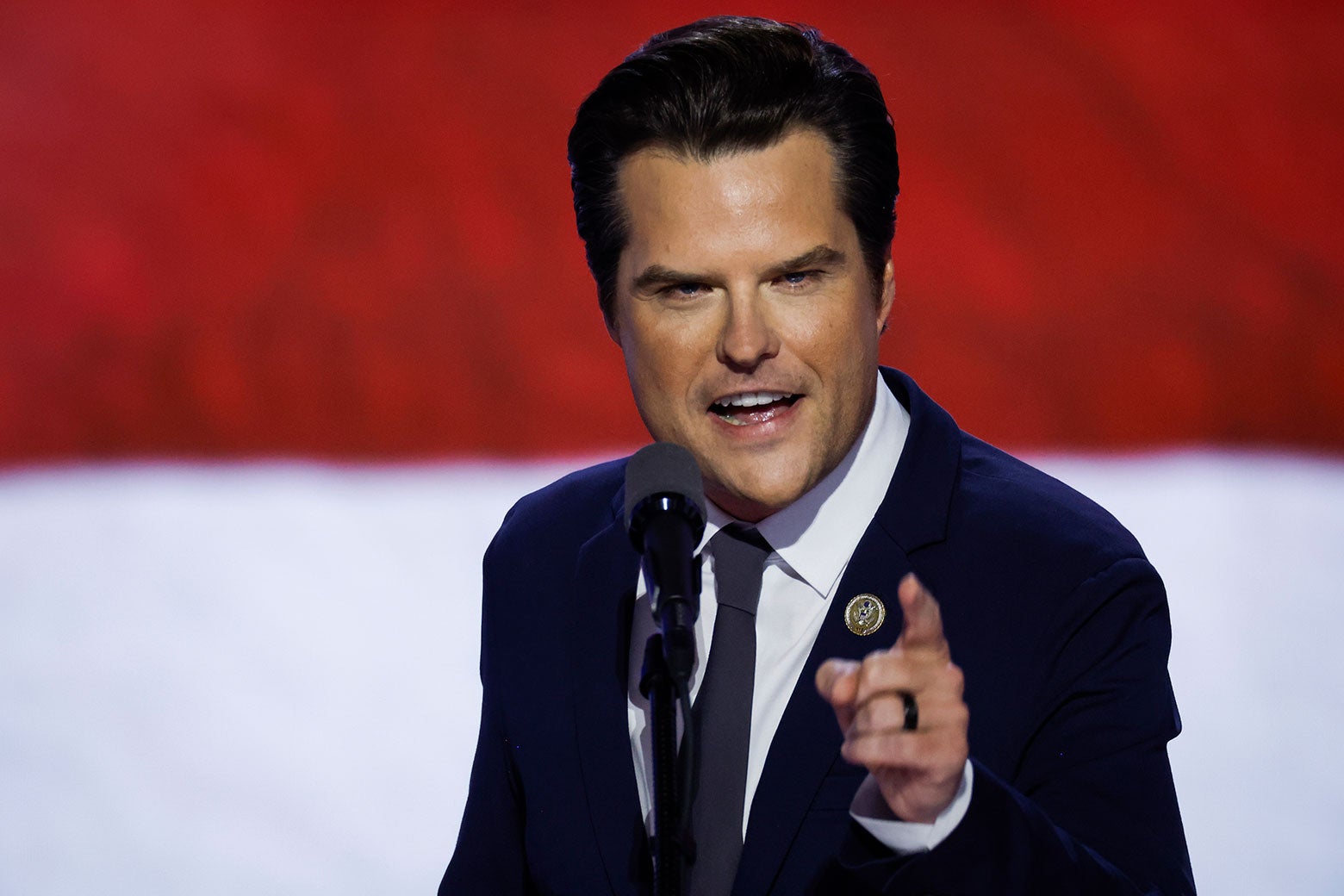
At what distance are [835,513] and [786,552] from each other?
3.0 inches

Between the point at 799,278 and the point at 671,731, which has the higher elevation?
the point at 799,278

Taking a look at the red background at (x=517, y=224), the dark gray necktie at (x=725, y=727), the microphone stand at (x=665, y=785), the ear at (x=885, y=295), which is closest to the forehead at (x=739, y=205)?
the ear at (x=885, y=295)

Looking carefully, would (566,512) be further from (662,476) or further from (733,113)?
(662,476)

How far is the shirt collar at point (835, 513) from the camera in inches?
62.8

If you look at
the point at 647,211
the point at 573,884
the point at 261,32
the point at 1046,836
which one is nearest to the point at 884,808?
the point at 1046,836

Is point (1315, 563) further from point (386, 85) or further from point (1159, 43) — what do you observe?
point (386, 85)

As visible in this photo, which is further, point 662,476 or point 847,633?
point 847,633

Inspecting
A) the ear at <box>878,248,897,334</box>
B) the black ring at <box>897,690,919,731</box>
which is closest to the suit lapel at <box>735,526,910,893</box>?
the ear at <box>878,248,897,334</box>

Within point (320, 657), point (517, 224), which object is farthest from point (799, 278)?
point (320, 657)

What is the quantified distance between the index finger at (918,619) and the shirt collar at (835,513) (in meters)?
0.57

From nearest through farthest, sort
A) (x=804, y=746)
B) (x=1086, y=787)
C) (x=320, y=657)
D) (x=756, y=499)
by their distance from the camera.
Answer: (x=1086, y=787) → (x=804, y=746) → (x=756, y=499) → (x=320, y=657)

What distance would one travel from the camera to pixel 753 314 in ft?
4.90

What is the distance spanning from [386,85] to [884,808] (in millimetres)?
1812

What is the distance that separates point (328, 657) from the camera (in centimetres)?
235
